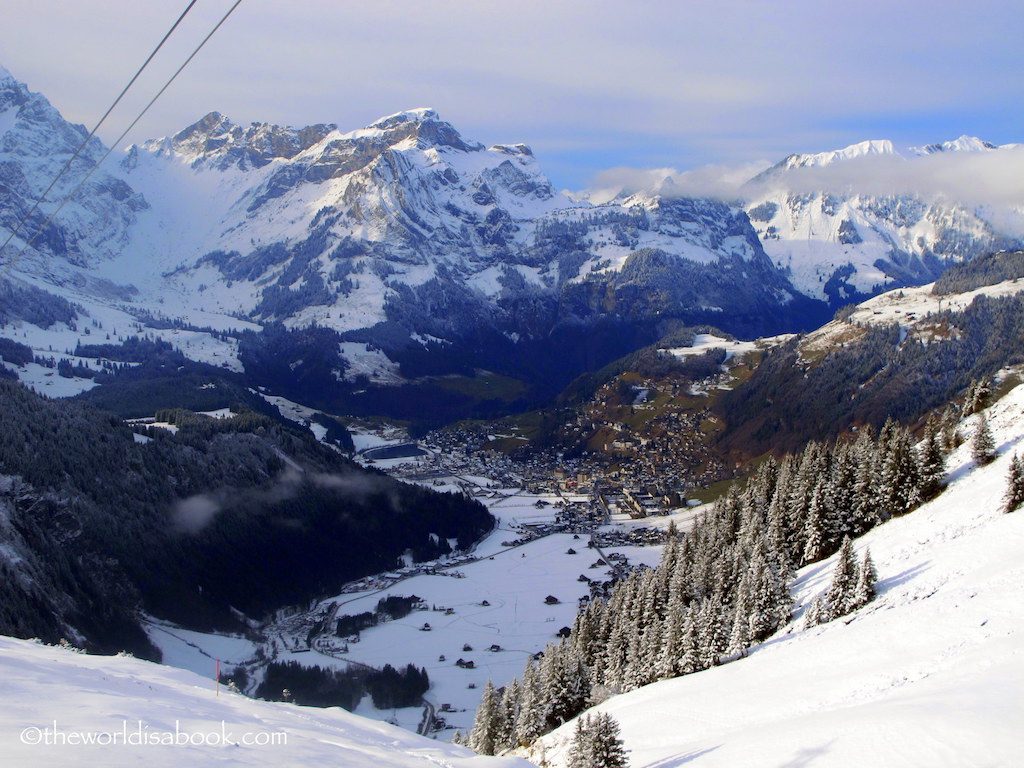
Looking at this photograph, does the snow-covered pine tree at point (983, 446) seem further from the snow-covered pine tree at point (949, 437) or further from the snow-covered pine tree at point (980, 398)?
the snow-covered pine tree at point (980, 398)

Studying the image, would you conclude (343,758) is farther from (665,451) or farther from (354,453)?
(354,453)

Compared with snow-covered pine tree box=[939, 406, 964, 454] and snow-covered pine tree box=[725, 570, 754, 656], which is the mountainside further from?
snow-covered pine tree box=[725, 570, 754, 656]

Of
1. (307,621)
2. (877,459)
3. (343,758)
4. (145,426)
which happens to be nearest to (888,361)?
(877,459)

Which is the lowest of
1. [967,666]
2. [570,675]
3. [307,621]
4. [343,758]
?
[307,621]

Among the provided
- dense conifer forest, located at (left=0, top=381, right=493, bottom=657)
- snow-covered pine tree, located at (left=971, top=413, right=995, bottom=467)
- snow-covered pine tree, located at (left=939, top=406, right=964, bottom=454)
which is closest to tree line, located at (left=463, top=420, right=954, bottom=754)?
snow-covered pine tree, located at (left=939, top=406, right=964, bottom=454)

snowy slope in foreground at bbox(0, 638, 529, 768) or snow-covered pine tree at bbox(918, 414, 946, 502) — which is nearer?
snowy slope in foreground at bbox(0, 638, 529, 768)

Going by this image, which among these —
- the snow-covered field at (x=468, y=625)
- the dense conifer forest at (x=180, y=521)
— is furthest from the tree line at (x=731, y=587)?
the dense conifer forest at (x=180, y=521)
